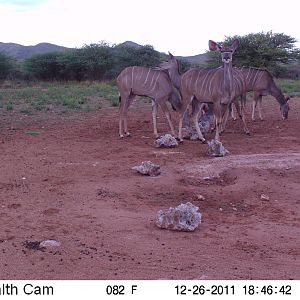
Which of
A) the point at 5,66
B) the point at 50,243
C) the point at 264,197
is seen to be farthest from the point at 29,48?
the point at 50,243

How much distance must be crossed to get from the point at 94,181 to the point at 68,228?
76.2 inches

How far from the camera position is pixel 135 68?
12.2 m

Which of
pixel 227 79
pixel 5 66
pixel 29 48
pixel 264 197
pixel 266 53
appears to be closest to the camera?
pixel 264 197

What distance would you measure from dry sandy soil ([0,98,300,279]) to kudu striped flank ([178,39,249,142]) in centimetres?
82

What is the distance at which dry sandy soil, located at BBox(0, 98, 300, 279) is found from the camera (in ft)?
16.9

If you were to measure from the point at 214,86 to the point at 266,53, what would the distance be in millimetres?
24455

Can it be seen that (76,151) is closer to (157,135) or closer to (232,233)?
(157,135)

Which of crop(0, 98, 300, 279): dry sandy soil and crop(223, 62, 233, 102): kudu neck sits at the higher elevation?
crop(223, 62, 233, 102): kudu neck

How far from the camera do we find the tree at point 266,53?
1371 inches

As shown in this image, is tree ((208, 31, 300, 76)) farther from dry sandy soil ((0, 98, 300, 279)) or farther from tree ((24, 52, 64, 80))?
dry sandy soil ((0, 98, 300, 279))

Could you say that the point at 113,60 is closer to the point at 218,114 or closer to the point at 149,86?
the point at 149,86

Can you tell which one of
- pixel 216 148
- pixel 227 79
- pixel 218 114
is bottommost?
pixel 216 148

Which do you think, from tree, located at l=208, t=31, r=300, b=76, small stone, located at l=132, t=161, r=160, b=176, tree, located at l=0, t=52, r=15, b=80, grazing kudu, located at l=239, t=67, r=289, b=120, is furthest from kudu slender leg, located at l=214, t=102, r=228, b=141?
tree, located at l=0, t=52, r=15, b=80

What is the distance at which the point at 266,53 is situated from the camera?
3441 centimetres
